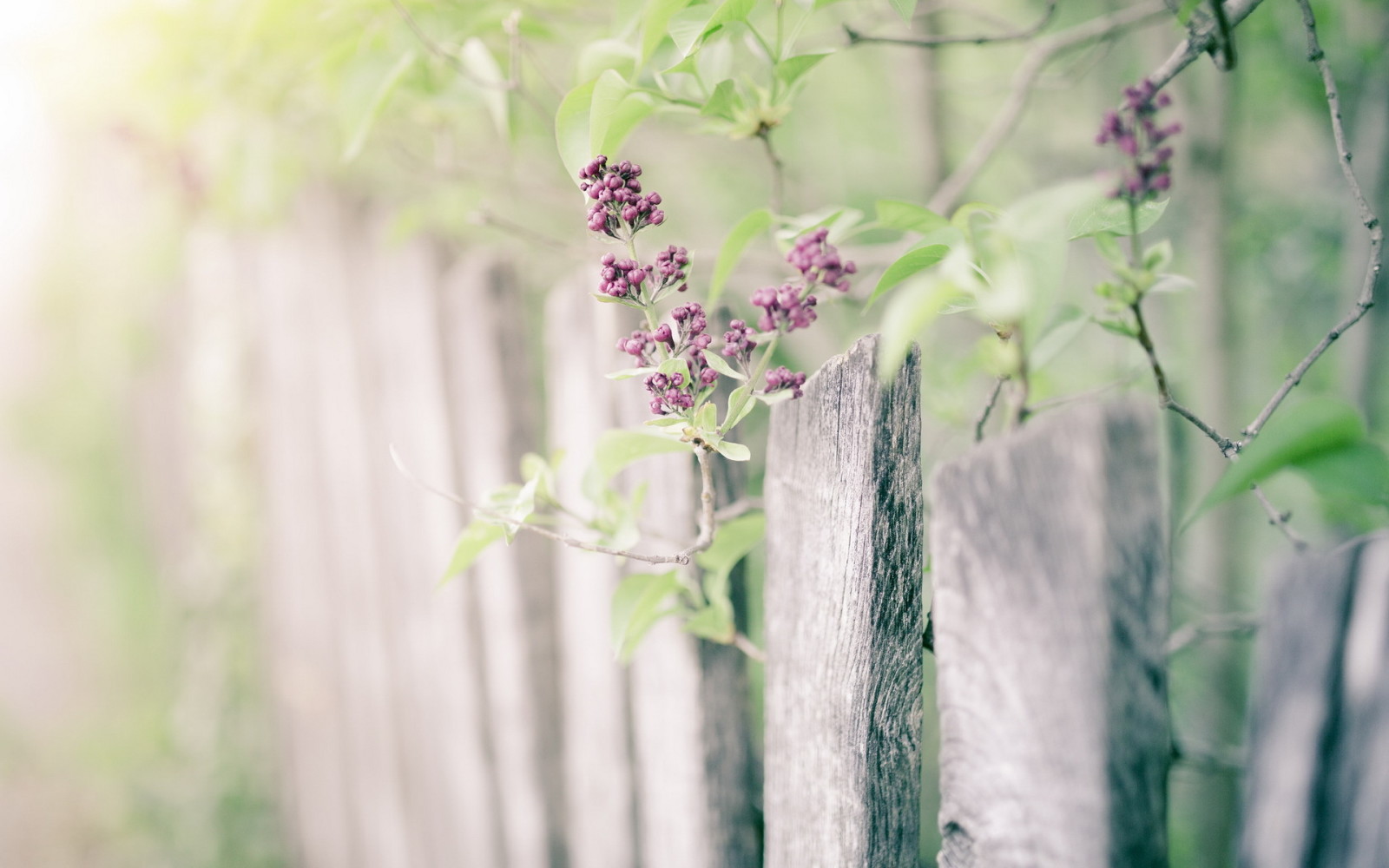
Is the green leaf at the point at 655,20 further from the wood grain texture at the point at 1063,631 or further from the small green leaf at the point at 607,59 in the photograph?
the wood grain texture at the point at 1063,631

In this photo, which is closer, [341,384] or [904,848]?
[904,848]

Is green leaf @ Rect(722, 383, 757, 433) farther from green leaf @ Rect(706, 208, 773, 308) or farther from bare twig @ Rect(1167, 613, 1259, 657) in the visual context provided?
bare twig @ Rect(1167, 613, 1259, 657)

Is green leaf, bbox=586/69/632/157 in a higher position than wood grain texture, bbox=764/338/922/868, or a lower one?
higher

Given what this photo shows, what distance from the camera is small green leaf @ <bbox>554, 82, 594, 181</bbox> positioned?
25.3 inches

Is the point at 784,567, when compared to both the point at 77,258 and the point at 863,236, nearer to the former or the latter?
the point at 863,236

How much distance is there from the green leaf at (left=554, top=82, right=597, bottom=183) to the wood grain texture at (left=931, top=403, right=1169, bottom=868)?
39cm

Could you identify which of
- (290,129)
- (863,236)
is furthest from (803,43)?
(290,129)

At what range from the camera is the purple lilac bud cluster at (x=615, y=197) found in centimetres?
59

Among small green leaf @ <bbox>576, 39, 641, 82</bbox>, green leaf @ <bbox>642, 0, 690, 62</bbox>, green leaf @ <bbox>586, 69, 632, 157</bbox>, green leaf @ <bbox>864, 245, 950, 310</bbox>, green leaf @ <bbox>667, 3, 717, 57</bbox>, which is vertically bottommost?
green leaf @ <bbox>864, 245, 950, 310</bbox>

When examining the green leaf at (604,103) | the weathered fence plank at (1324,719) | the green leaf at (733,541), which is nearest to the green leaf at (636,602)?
the green leaf at (733,541)

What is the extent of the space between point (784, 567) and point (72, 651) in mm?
4955

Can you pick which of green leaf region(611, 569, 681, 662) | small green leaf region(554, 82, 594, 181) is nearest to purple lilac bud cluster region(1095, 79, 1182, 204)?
small green leaf region(554, 82, 594, 181)

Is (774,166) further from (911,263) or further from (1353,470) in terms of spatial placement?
(1353,470)

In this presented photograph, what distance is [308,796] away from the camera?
2.52 meters
